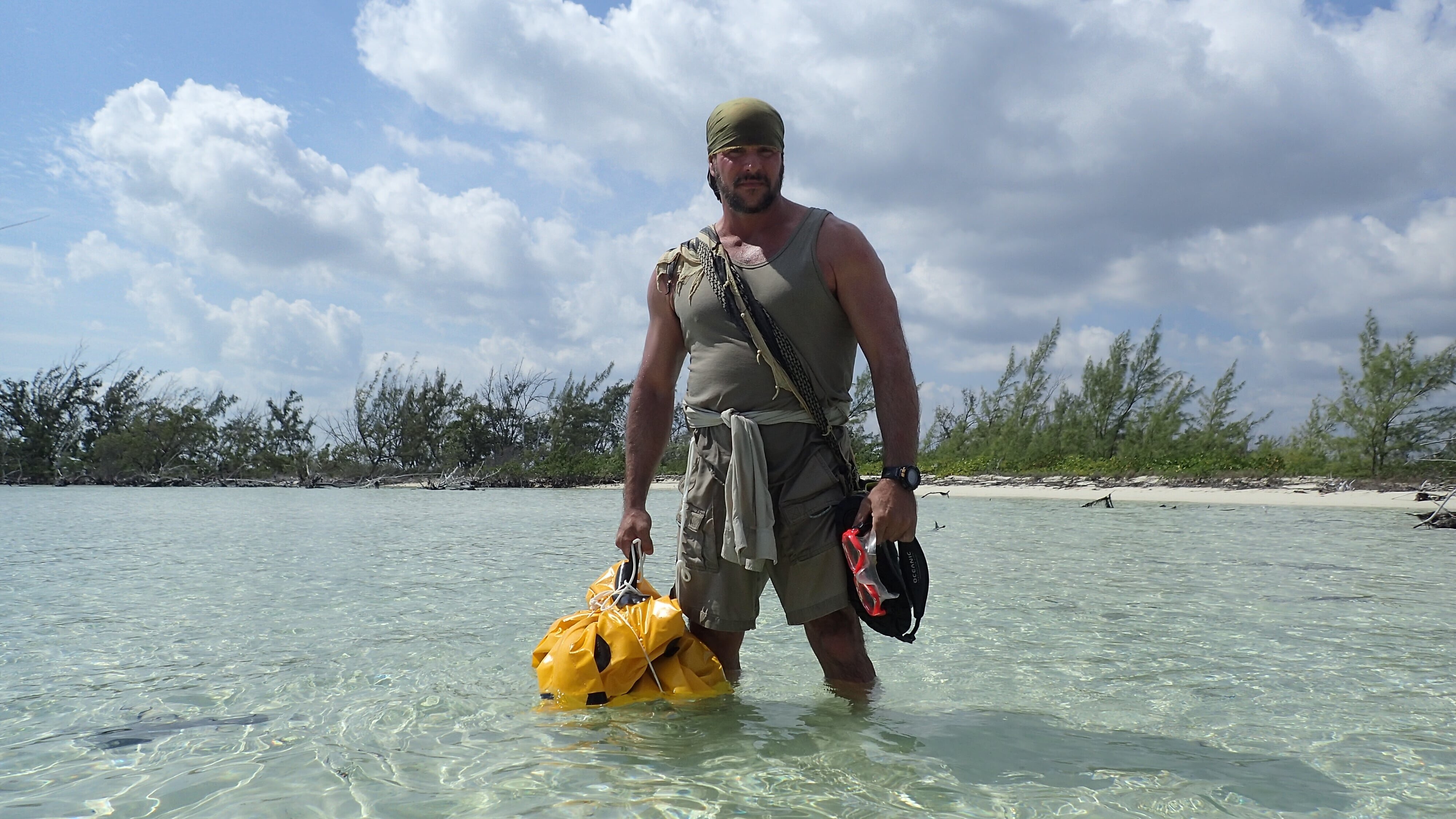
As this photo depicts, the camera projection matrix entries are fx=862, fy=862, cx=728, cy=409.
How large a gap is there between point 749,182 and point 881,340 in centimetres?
60

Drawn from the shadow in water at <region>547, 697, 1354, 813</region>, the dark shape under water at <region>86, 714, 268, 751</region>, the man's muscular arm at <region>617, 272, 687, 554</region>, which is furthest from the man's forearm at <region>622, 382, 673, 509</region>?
the dark shape under water at <region>86, 714, 268, 751</region>

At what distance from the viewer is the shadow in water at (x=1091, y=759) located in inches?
85.0

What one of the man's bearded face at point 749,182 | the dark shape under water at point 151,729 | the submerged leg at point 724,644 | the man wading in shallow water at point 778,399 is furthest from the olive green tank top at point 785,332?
the dark shape under water at point 151,729

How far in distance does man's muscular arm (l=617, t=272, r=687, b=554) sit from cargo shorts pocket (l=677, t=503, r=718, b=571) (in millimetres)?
214

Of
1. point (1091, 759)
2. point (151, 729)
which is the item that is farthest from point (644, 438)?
point (151, 729)

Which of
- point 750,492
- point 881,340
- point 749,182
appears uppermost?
point 749,182

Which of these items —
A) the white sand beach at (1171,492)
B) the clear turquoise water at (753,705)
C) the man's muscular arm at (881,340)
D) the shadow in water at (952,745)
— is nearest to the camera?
the clear turquoise water at (753,705)

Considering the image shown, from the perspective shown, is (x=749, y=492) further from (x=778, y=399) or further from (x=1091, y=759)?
(x=1091, y=759)

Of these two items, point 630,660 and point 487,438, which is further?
point 487,438

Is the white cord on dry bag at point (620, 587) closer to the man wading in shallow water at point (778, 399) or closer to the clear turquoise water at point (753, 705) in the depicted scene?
the man wading in shallow water at point (778, 399)

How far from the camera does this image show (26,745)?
2504mm

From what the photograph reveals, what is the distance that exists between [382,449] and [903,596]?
30361 mm

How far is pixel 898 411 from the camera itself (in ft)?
7.73

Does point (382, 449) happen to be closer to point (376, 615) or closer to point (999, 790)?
point (376, 615)
